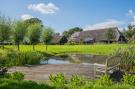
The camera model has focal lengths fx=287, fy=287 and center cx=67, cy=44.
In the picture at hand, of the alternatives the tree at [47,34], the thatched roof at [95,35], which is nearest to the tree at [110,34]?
the thatched roof at [95,35]

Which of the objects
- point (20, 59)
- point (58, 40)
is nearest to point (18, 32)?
point (20, 59)

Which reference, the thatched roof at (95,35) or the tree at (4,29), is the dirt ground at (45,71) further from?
the thatched roof at (95,35)

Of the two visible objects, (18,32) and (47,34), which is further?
(47,34)

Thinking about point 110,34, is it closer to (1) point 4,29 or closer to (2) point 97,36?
(2) point 97,36

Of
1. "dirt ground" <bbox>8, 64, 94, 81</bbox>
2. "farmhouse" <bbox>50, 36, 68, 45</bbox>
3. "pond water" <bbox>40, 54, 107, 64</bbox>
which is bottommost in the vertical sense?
"pond water" <bbox>40, 54, 107, 64</bbox>

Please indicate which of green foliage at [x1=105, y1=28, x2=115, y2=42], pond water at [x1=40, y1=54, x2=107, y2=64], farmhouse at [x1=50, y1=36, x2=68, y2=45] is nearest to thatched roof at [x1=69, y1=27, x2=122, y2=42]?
green foliage at [x1=105, y1=28, x2=115, y2=42]

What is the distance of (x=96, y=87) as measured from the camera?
35.2 feet

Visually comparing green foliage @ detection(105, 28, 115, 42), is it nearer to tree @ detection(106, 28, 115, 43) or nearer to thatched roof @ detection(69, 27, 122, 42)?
tree @ detection(106, 28, 115, 43)

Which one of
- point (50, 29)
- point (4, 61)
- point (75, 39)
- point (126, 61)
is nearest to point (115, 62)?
point (126, 61)

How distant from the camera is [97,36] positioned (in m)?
114

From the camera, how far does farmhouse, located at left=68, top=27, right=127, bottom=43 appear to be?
10425cm

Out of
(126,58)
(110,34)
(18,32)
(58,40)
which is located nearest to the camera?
(126,58)

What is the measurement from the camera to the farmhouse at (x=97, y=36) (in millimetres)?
104250

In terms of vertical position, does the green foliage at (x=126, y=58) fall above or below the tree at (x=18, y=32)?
below
